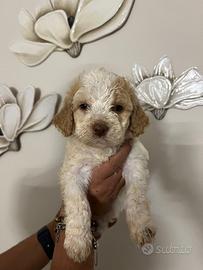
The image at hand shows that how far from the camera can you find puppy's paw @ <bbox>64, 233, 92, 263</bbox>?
47.0 inches

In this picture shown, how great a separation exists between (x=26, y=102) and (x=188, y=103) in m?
0.70

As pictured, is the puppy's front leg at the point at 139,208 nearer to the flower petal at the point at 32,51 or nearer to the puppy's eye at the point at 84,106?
the puppy's eye at the point at 84,106

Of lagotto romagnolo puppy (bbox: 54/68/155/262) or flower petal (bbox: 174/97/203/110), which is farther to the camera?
flower petal (bbox: 174/97/203/110)

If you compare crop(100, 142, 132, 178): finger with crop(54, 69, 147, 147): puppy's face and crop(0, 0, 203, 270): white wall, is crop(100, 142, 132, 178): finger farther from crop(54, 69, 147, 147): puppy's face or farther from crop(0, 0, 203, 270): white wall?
crop(0, 0, 203, 270): white wall

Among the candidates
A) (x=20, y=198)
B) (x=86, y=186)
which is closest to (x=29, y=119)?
(x=20, y=198)

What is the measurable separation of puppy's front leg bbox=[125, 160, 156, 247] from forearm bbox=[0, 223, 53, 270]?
323 mm

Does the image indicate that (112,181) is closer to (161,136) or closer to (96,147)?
(96,147)

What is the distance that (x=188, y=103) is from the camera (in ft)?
5.44

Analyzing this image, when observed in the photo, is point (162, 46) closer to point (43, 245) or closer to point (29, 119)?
point (29, 119)

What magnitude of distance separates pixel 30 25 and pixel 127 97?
28.9 inches

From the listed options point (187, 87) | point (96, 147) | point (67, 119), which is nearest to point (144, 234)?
point (96, 147)

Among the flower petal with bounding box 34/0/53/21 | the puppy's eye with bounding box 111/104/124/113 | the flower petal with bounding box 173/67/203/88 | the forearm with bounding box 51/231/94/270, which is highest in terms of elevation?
the flower petal with bounding box 34/0/53/21

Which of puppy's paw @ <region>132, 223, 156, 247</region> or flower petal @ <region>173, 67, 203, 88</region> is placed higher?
flower petal @ <region>173, 67, 203, 88</region>

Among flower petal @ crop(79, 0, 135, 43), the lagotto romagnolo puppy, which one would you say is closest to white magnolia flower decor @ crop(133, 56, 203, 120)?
flower petal @ crop(79, 0, 135, 43)
